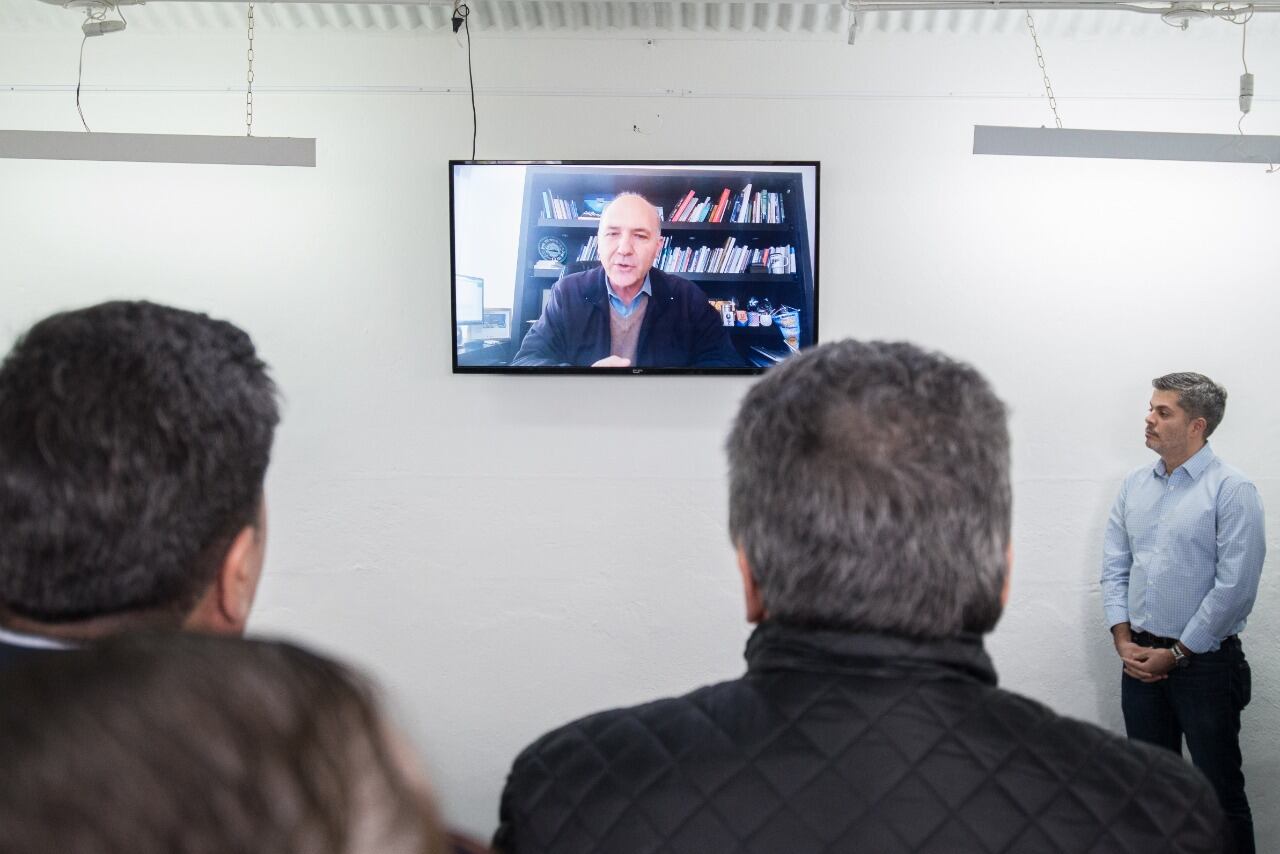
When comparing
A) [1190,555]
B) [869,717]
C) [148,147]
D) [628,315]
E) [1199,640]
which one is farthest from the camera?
[628,315]

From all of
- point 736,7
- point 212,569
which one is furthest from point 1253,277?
point 212,569

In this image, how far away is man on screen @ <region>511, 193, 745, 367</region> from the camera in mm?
4113

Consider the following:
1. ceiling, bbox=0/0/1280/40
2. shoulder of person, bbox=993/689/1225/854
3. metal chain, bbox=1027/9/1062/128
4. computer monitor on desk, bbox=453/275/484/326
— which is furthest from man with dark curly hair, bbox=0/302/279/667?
metal chain, bbox=1027/9/1062/128

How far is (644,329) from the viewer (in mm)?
4172

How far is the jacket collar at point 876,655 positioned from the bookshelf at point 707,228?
9.77ft

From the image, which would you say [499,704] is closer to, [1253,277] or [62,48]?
[62,48]

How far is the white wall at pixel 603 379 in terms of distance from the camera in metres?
4.25

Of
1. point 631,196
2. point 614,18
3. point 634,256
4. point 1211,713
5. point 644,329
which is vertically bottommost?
point 1211,713

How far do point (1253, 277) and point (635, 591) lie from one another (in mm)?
2775

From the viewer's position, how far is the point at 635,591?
434 cm

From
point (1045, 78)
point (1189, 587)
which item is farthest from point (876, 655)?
point (1045, 78)

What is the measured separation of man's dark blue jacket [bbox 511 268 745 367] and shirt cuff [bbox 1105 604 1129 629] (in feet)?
5.54

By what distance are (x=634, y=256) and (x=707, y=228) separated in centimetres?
30

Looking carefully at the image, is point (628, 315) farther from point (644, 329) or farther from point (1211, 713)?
point (1211, 713)
